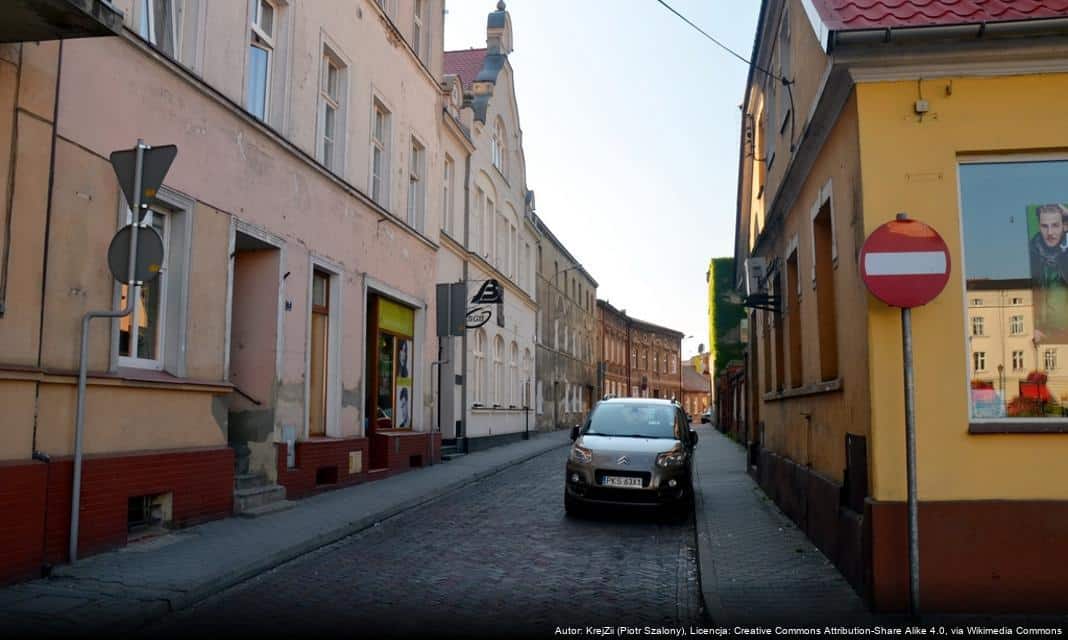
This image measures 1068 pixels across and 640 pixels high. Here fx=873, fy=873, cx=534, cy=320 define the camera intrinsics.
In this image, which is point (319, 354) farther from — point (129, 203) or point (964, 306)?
point (964, 306)

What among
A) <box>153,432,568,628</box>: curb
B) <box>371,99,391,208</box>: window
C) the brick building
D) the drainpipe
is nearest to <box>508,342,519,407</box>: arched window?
the drainpipe

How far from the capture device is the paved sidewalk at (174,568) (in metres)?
6.12

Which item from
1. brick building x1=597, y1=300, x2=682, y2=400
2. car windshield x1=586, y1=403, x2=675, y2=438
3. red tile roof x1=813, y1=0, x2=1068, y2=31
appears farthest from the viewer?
brick building x1=597, y1=300, x2=682, y2=400

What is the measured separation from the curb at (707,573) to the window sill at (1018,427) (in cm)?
239

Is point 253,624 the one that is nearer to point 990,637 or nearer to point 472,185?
point 990,637

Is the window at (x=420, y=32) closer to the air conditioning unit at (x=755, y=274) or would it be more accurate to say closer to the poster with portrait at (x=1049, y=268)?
the air conditioning unit at (x=755, y=274)

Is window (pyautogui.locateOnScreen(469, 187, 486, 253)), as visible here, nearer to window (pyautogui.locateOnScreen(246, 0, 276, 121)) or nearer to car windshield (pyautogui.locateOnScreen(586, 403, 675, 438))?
car windshield (pyautogui.locateOnScreen(586, 403, 675, 438))

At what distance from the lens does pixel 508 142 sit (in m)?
31.4

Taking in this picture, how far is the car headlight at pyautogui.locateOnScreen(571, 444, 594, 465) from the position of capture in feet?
39.0

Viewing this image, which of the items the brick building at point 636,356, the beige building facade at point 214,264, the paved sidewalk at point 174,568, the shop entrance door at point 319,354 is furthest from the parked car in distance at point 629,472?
the brick building at point 636,356

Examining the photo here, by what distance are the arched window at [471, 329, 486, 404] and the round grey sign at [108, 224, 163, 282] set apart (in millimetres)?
18009

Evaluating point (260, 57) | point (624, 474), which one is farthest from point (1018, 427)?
point (260, 57)

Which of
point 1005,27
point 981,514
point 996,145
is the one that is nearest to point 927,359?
point 981,514

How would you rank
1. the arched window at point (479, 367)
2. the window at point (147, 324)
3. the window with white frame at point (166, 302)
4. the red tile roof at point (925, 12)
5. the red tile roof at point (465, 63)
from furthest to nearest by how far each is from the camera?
the red tile roof at point (465, 63), the arched window at point (479, 367), the window with white frame at point (166, 302), the window at point (147, 324), the red tile roof at point (925, 12)
